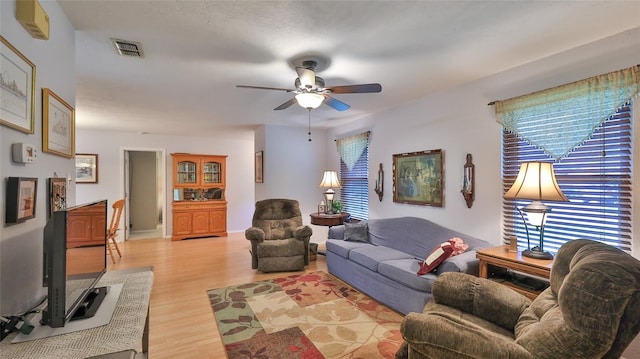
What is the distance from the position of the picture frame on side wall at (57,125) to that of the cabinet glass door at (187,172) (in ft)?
15.4

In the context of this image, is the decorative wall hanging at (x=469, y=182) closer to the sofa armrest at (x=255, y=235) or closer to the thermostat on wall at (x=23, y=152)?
the sofa armrest at (x=255, y=235)

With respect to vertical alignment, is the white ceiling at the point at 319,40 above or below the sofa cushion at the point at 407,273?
above

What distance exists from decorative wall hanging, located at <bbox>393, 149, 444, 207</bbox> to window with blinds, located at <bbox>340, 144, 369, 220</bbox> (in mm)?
798

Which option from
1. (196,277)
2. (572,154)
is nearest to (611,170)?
(572,154)

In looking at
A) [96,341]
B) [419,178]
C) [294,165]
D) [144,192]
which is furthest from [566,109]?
[144,192]

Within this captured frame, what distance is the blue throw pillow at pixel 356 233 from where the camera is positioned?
12.9 ft

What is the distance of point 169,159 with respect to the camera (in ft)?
20.7

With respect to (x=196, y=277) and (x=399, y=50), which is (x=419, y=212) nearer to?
(x=399, y=50)

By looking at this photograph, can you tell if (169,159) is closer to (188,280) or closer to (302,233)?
(188,280)

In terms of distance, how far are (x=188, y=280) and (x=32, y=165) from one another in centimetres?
270

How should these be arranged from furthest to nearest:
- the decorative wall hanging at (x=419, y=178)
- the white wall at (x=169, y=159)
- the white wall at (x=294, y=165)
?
the white wall at (x=169, y=159) < the white wall at (x=294, y=165) < the decorative wall hanging at (x=419, y=178)

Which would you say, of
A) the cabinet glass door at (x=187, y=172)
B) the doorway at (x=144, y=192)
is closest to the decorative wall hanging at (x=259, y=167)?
the cabinet glass door at (x=187, y=172)

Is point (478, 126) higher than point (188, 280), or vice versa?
point (478, 126)

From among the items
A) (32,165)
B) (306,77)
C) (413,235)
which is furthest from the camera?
(413,235)
